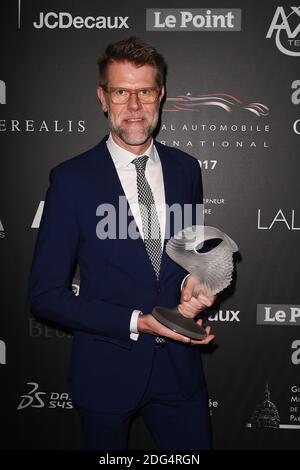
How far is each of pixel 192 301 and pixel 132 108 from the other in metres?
0.69

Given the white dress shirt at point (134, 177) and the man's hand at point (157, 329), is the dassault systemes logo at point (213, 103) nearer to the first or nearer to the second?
the white dress shirt at point (134, 177)

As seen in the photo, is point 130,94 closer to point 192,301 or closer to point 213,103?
point 192,301

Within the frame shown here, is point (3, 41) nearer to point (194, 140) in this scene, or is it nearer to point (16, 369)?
point (194, 140)

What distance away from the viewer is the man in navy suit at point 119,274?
153 cm

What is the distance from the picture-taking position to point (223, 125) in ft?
7.70

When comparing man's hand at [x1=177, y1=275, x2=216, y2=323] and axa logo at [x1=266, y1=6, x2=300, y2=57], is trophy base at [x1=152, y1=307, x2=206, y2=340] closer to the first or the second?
man's hand at [x1=177, y1=275, x2=216, y2=323]

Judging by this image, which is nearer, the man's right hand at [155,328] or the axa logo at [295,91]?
the man's right hand at [155,328]

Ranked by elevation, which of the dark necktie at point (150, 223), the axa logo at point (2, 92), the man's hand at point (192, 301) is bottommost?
the man's hand at point (192, 301)

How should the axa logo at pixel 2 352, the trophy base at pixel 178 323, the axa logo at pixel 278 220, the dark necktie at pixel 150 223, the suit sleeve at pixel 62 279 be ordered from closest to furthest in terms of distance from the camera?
the trophy base at pixel 178 323, the suit sleeve at pixel 62 279, the dark necktie at pixel 150 223, the axa logo at pixel 278 220, the axa logo at pixel 2 352

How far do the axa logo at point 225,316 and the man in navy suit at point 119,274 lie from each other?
812 mm

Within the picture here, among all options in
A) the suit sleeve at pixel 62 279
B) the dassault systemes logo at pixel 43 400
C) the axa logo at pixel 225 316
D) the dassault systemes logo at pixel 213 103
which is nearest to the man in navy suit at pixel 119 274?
the suit sleeve at pixel 62 279

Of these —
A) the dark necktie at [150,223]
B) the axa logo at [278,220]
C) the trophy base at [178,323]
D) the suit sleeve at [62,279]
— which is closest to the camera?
the trophy base at [178,323]

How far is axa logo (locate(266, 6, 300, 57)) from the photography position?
2260 millimetres

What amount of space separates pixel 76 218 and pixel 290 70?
142 centimetres
